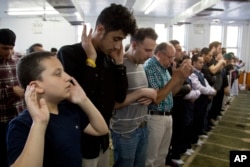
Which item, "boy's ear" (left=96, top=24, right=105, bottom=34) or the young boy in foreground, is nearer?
the young boy in foreground

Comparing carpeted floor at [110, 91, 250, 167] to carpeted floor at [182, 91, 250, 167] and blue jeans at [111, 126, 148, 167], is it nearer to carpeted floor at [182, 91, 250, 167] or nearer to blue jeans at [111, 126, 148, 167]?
carpeted floor at [182, 91, 250, 167]

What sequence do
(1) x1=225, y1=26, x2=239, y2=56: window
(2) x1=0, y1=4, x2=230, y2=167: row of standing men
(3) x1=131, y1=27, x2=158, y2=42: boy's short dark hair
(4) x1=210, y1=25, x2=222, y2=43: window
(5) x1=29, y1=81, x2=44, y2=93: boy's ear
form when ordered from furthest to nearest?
(1) x1=225, y1=26, x2=239, y2=56: window
(4) x1=210, y1=25, x2=222, y2=43: window
(3) x1=131, y1=27, x2=158, y2=42: boy's short dark hair
(2) x1=0, y1=4, x2=230, y2=167: row of standing men
(5) x1=29, y1=81, x2=44, y2=93: boy's ear

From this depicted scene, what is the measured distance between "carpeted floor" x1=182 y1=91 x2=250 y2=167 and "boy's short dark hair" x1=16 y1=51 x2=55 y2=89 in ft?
8.29

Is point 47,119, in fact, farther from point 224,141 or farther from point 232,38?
point 232,38

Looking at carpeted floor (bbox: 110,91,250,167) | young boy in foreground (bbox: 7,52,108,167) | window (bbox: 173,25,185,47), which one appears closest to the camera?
young boy in foreground (bbox: 7,52,108,167)

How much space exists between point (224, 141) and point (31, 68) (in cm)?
363

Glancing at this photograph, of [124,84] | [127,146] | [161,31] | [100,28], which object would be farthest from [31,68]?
[161,31]

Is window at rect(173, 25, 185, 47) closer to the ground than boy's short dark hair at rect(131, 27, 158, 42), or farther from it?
farther from it

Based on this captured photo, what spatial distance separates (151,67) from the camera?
2.13m

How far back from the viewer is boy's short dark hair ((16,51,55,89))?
1000mm

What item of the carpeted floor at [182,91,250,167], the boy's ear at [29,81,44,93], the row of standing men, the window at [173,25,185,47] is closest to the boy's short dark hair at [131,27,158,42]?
the row of standing men

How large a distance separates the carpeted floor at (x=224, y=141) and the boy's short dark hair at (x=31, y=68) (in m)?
2.53

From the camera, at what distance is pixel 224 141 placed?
154 inches

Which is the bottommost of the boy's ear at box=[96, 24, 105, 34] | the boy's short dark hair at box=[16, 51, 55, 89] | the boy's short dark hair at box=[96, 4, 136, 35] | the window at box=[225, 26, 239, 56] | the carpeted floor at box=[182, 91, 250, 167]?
the carpeted floor at box=[182, 91, 250, 167]
